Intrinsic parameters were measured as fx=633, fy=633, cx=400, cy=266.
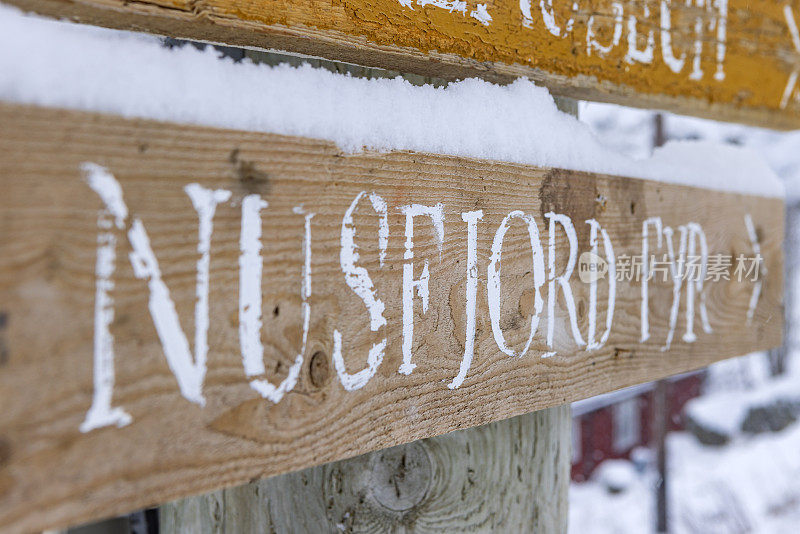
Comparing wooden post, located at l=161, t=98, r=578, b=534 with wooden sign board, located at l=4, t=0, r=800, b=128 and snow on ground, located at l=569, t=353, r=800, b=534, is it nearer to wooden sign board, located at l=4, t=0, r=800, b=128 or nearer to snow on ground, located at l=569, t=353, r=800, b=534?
wooden sign board, located at l=4, t=0, r=800, b=128

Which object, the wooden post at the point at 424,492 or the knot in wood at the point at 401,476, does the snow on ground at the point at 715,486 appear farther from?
the knot in wood at the point at 401,476

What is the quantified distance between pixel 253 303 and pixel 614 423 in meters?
7.26

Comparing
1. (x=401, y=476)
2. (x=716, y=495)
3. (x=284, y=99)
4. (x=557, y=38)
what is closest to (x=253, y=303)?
(x=284, y=99)

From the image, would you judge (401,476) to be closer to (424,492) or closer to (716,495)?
(424,492)

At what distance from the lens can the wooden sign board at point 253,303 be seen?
43 centimetres

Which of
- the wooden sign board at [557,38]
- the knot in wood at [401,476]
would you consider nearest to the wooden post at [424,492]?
the knot in wood at [401,476]

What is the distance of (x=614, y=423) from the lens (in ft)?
23.4

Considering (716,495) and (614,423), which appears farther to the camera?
(614,423)

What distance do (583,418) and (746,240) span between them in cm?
579

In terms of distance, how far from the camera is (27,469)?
0.42 m

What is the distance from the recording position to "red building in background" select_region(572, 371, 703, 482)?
662cm

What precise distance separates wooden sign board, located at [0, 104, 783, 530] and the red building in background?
560 centimetres

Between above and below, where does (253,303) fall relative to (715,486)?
above

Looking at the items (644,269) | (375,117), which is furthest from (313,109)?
(644,269)
